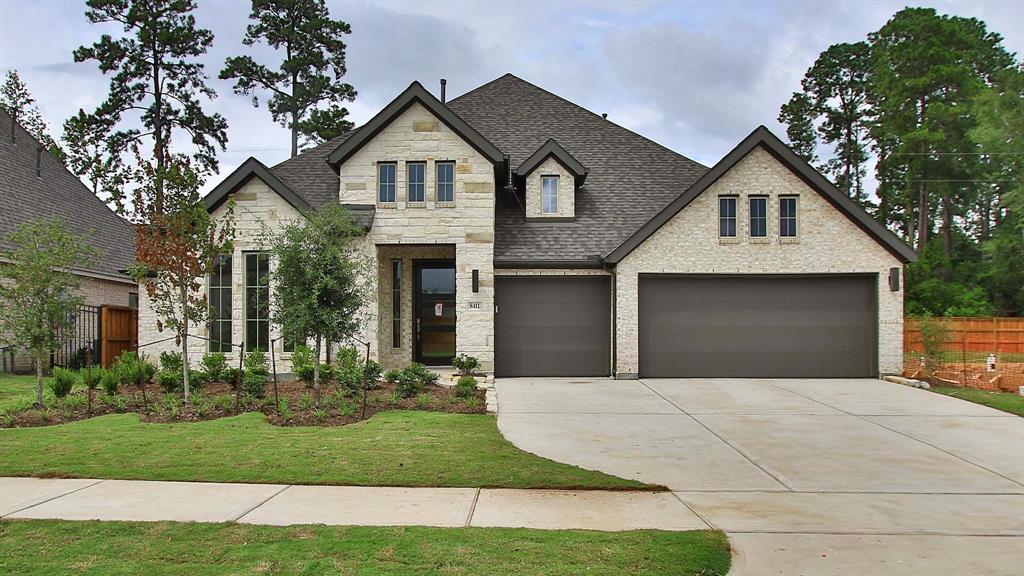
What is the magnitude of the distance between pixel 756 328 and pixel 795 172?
372 centimetres

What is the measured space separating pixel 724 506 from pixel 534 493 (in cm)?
178

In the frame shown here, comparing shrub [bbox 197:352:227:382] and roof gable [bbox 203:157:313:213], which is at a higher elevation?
roof gable [bbox 203:157:313:213]

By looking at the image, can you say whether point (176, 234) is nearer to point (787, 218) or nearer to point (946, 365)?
point (787, 218)

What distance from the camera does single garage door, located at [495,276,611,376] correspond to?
668 inches

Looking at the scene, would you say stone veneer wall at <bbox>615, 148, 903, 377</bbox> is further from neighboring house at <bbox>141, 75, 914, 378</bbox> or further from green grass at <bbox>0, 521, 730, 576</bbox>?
green grass at <bbox>0, 521, 730, 576</bbox>

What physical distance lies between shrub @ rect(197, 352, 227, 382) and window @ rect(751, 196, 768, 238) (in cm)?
1197

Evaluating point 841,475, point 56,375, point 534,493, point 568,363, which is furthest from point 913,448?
point 56,375

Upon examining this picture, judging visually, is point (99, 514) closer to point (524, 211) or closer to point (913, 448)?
point (913, 448)

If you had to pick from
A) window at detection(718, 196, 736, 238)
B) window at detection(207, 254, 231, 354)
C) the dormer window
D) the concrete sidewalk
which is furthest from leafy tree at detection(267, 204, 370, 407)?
window at detection(718, 196, 736, 238)

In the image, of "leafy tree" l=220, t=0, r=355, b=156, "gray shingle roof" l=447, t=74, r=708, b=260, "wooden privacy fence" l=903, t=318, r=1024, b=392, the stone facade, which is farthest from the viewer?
"leafy tree" l=220, t=0, r=355, b=156

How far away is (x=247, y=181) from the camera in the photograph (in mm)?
15930

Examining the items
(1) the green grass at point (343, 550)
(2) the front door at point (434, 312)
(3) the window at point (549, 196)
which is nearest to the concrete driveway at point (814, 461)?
(1) the green grass at point (343, 550)

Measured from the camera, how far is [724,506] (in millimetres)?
6629

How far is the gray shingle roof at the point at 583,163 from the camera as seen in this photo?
57.3 feet
